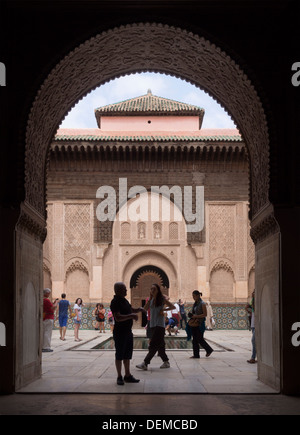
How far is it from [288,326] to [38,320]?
10.1ft

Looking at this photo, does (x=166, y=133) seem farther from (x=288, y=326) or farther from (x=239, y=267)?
(x=288, y=326)

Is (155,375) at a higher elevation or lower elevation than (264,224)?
lower

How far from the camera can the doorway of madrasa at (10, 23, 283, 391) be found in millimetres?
6559

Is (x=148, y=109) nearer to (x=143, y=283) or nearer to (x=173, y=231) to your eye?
(x=173, y=231)

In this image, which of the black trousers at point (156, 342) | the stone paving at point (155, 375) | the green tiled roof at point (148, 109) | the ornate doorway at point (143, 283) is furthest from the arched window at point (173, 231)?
the black trousers at point (156, 342)

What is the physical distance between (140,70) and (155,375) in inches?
164

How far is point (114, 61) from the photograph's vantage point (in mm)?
7770

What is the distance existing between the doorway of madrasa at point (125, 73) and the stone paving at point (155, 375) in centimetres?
31

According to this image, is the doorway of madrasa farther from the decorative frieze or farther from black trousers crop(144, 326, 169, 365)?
black trousers crop(144, 326, 169, 365)

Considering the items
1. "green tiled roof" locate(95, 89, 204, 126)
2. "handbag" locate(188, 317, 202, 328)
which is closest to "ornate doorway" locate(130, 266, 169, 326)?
"green tiled roof" locate(95, 89, 204, 126)

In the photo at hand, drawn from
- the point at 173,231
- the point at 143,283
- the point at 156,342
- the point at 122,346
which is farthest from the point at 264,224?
the point at 143,283

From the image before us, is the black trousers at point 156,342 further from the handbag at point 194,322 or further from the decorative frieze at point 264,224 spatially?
the decorative frieze at point 264,224

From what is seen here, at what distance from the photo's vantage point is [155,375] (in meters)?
7.87
